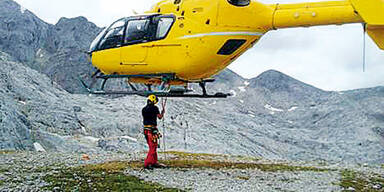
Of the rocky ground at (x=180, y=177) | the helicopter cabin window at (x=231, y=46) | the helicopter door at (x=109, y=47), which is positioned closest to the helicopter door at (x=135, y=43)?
the helicopter door at (x=109, y=47)

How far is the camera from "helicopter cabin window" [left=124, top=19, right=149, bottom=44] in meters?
16.7

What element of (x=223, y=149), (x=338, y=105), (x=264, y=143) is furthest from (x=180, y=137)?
(x=338, y=105)

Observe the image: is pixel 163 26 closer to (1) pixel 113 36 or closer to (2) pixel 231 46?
(1) pixel 113 36

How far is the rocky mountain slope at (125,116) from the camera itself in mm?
64625

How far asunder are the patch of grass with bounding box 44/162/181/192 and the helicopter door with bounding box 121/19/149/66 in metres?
4.46

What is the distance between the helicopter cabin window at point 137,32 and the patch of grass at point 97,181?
5.26 metres

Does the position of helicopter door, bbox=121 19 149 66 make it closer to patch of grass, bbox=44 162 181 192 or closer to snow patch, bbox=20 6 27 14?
patch of grass, bbox=44 162 181 192

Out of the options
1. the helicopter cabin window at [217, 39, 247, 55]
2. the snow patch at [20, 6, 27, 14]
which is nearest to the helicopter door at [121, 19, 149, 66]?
the helicopter cabin window at [217, 39, 247, 55]

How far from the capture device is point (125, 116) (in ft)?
297

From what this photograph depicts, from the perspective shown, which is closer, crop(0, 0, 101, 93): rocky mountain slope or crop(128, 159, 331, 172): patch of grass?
crop(128, 159, 331, 172): patch of grass

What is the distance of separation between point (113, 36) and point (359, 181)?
11.5 m

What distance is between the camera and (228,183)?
44.3 ft

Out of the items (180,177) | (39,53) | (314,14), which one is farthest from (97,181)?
(39,53)

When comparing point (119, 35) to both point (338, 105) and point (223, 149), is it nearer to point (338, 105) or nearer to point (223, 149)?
point (223, 149)
